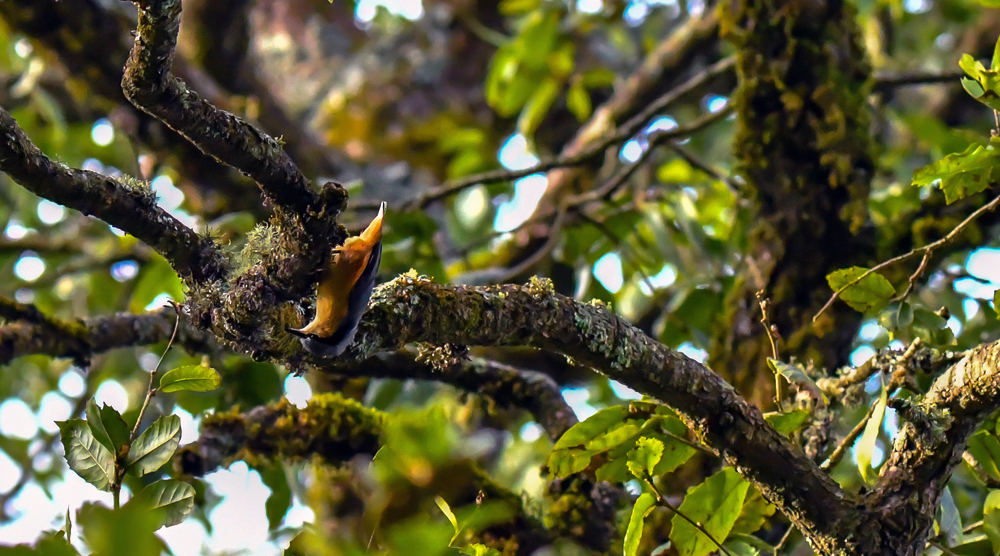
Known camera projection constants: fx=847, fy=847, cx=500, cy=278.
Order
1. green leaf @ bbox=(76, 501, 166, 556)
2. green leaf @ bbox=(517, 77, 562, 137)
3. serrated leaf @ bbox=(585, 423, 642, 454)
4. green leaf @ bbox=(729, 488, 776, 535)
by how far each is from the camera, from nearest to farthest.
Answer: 1. green leaf @ bbox=(76, 501, 166, 556)
2. serrated leaf @ bbox=(585, 423, 642, 454)
3. green leaf @ bbox=(729, 488, 776, 535)
4. green leaf @ bbox=(517, 77, 562, 137)

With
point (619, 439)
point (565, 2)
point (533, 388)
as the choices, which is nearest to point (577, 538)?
point (533, 388)

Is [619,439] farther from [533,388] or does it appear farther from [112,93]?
[112,93]

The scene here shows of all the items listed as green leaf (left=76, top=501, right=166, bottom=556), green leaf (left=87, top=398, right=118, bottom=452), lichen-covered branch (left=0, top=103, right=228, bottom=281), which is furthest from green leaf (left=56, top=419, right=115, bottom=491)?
green leaf (left=76, top=501, right=166, bottom=556)

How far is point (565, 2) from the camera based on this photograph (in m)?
2.22

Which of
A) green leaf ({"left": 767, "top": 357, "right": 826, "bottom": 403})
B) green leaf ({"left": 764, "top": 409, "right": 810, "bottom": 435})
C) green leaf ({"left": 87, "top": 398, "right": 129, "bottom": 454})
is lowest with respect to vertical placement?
green leaf ({"left": 764, "top": 409, "right": 810, "bottom": 435})

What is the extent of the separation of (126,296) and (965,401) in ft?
6.01

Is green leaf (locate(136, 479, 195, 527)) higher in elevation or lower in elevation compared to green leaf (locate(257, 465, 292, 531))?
lower

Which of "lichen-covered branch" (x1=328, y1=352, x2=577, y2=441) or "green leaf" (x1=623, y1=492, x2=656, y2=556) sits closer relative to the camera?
"green leaf" (x1=623, y1=492, x2=656, y2=556)

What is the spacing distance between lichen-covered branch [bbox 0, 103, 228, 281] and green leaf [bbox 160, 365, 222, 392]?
4.3 inches

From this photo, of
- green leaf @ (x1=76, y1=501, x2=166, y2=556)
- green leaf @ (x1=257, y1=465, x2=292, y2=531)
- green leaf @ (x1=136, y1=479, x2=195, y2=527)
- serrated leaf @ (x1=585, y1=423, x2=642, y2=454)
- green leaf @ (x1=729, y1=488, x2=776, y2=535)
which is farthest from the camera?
green leaf @ (x1=257, y1=465, x2=292, y2=531)

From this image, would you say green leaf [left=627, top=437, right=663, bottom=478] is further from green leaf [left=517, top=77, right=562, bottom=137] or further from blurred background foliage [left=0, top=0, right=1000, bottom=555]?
green leaf [left=517, top=77, right=562, bottom=137]

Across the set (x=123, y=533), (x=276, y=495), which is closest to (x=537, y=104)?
(x=276, y=495)

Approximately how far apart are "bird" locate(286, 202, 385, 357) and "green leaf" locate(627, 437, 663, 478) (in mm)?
308

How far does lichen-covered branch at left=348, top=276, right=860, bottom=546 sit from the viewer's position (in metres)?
0.75
